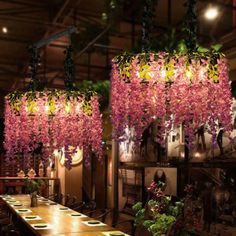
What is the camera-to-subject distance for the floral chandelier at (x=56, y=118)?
Result: 6.58 m

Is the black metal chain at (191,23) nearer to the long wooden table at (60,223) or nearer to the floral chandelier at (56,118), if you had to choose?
the long wooden table at (60,223)

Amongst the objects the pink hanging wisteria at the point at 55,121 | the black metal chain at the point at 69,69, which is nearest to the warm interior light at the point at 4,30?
the pink hanging wisteria at the point at 55,121

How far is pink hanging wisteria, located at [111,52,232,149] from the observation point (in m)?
3.94

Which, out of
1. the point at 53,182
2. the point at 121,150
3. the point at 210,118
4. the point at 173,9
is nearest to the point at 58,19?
the point at 173,9

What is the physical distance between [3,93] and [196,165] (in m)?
10.8

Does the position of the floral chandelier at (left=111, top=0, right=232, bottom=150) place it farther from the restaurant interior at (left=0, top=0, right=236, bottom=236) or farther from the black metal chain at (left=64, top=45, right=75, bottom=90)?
the black metal chain at (left=64, top=45, right=75, bottom=90)

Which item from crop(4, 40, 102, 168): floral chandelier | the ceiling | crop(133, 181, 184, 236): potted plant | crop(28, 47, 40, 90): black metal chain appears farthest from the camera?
the ceiling

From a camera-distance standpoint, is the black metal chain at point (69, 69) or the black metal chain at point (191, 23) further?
the black metal chain at point (69, 69)

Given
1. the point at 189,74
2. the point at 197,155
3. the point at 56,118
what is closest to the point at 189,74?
the point at 189,74

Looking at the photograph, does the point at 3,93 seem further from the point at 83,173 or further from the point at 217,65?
the point at 217,65

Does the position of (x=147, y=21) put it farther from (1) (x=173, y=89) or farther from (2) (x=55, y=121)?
(2) (x=55, y=121)

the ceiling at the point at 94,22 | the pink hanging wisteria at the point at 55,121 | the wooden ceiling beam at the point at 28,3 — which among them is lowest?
the pink hanging wisteria at the point at 55,121

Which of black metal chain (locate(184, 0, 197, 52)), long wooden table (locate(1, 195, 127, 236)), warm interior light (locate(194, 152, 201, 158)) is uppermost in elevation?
black metal chain (locate(184, 0, 197, 52))

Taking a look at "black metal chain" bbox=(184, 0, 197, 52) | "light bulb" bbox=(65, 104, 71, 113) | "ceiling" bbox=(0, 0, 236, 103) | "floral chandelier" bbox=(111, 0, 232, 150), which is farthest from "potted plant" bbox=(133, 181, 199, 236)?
"light bulb" bbox=(65, 104, 71, 113)
